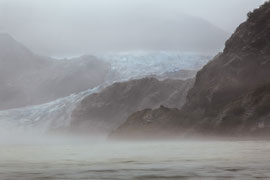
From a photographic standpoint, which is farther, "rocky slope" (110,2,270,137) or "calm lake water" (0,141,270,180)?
"rocky slope" (110,2,270,137)

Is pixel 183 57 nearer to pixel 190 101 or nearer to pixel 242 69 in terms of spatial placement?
pixel 190 101

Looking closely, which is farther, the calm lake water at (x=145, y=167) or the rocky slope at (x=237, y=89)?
the rocky slope at (x=237, y=89)

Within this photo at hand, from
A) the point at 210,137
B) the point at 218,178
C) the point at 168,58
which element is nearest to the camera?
the point at 218,178

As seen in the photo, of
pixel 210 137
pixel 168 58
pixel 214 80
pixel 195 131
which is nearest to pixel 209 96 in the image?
pixel 214 80

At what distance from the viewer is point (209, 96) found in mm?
110438

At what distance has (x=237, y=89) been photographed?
10362 cm

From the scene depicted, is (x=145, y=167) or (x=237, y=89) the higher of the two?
(x=237, y=89)

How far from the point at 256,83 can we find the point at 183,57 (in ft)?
322

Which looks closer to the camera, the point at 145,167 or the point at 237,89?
the point at 145,167

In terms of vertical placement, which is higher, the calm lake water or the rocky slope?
the rocky slope

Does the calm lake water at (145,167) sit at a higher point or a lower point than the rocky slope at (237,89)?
lower

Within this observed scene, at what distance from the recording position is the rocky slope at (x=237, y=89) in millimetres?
86125

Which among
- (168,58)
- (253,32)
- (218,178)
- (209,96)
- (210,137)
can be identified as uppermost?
(168,58)

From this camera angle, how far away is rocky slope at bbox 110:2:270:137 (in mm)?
86125
